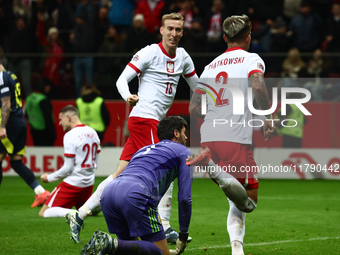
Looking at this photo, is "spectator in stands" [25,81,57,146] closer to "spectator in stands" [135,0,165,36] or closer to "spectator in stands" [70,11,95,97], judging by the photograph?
"spectator in stands" [70,11,95,97]

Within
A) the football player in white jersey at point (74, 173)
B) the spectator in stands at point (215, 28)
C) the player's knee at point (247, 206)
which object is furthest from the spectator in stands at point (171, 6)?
the player's knee at point (247, 206)

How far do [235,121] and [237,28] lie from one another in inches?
32.0

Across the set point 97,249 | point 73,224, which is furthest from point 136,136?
point 97,249

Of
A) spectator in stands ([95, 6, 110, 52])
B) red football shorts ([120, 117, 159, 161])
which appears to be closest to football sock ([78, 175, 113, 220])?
red football shorts ([120, 117, 159, 161])

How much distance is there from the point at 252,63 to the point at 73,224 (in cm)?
258

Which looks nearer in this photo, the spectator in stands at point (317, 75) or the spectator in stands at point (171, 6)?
the spectator in stands at point (317, 75)

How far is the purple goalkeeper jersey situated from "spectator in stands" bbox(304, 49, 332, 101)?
27.6 ft

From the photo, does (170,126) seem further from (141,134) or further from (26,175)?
(26,175)

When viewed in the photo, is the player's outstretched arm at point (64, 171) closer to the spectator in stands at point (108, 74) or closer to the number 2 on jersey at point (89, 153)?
the number 2 on jersey at point (89, 153)

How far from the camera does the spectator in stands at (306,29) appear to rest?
531 inches

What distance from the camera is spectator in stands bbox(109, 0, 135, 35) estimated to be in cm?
1459

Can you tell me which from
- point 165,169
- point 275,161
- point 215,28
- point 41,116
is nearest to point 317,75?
point 275,161

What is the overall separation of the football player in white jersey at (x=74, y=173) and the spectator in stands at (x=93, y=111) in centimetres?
438

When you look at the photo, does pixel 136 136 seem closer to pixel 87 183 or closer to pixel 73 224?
pixel 73 224
